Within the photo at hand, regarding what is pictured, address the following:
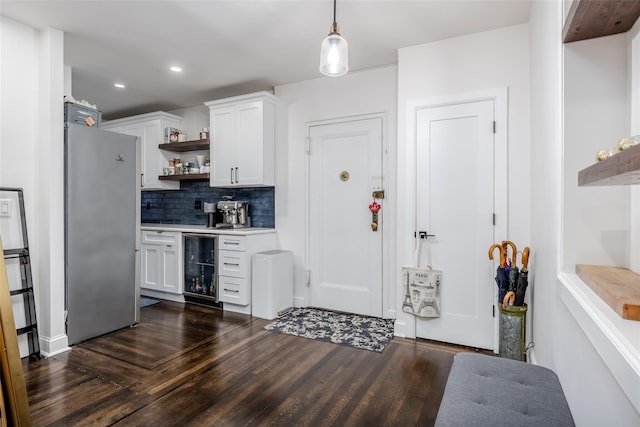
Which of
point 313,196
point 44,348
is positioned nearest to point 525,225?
point 313,196

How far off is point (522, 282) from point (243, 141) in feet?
10.6

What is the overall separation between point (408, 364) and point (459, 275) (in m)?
0.92

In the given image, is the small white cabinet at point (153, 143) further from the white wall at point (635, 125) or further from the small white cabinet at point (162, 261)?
the white wall at point (635, 125)

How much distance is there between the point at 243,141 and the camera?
13.5 feet

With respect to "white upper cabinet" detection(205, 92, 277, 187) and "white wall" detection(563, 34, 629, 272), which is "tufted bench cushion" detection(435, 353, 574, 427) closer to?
"white wall" detection(563, 34, 629, 272)

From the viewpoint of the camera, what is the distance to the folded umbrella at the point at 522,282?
2447mm

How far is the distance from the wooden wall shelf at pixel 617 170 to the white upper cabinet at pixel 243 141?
3.44 metres

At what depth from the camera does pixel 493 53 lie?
290 centimetres

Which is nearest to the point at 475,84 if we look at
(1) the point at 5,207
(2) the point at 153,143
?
(1) the point at 5,207

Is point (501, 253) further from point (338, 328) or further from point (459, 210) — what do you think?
point (338, 328)

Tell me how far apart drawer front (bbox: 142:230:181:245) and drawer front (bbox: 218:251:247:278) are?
29.6 inches

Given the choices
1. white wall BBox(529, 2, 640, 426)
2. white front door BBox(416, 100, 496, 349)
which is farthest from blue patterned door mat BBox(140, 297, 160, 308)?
white wall BBox(529, 2, 640, 426)

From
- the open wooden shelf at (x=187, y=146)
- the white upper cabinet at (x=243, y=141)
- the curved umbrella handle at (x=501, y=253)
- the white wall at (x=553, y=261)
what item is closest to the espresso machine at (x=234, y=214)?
the white upper cabinet at (x=243, y=141)

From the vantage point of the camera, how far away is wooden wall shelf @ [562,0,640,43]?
1.08 meters
